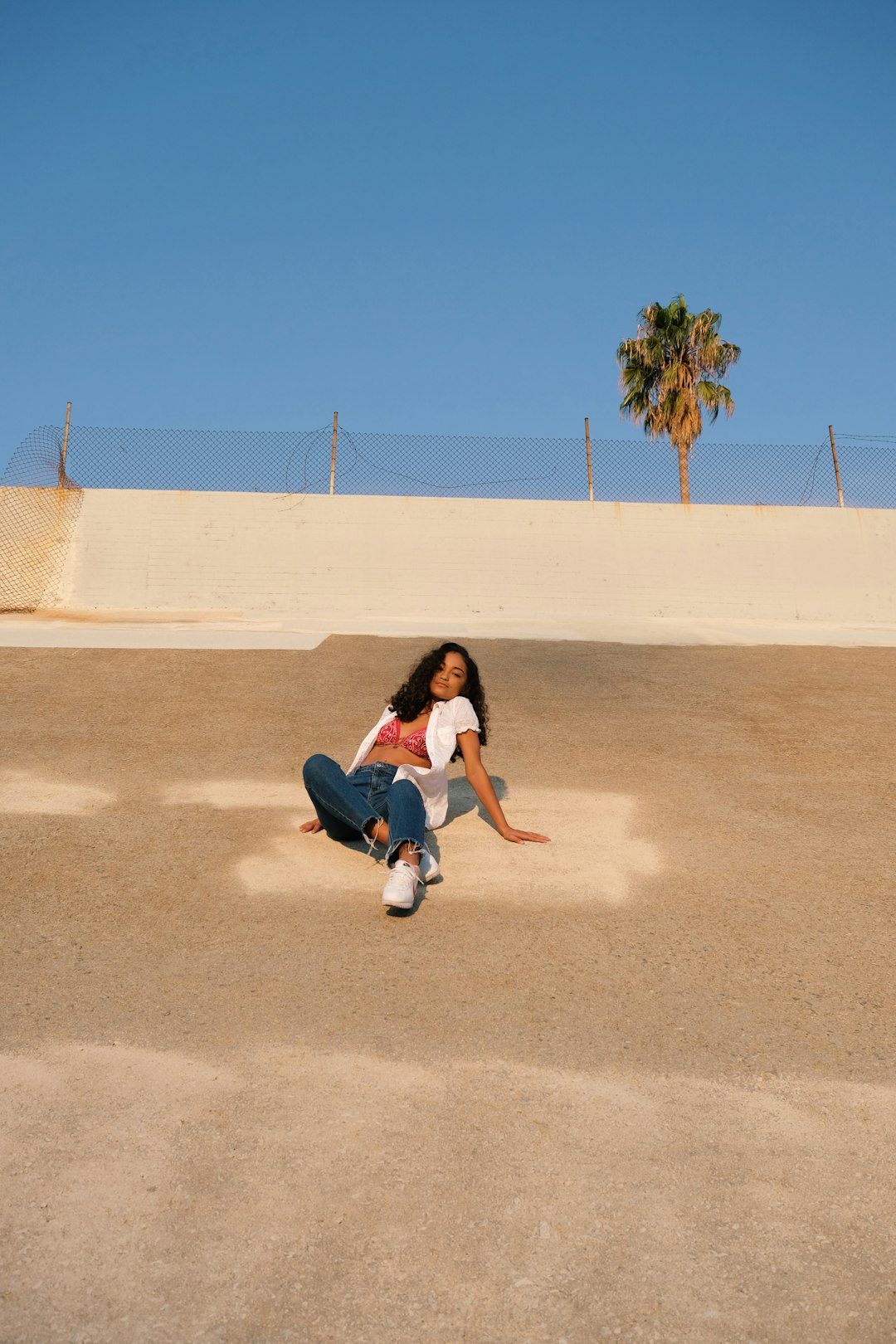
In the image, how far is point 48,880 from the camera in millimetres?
4078

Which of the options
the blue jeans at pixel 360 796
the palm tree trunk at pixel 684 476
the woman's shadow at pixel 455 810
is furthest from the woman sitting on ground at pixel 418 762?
the palm tree trunk at pixel 684 476

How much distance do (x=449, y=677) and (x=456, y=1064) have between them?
1.90 metres

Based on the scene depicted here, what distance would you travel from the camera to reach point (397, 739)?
4328 millimetres

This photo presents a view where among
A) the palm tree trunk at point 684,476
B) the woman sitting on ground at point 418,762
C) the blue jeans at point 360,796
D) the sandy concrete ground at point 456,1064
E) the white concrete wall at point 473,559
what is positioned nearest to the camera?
the sandy concrete ground at point 456,1064

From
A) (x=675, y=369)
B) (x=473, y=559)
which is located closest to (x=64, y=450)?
(x=473, y=559)

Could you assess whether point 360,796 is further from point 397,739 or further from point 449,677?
point 449,677

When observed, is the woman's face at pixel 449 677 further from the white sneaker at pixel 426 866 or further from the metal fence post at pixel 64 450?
the metal fence post at pixel 64 450

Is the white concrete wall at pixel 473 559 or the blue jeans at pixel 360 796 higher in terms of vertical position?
the white concrete wall at pixel 473 559

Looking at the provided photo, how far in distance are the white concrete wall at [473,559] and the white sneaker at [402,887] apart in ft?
33.2

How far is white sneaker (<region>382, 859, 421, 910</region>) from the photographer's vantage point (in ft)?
11.8

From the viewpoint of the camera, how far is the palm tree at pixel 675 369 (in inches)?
734

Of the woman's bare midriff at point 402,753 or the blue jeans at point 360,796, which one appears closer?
the blue jeans at point 360,796

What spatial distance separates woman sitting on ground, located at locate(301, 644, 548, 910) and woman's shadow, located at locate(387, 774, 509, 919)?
127 millimetres

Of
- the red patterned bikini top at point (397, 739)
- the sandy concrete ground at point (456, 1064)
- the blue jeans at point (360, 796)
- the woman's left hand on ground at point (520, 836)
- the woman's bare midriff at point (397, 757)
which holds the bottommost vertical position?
the sandy concrete ground at point (456, 1064)
